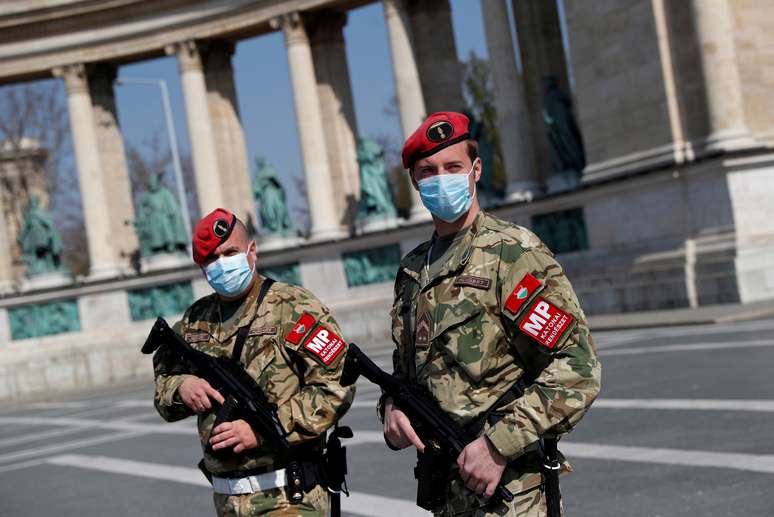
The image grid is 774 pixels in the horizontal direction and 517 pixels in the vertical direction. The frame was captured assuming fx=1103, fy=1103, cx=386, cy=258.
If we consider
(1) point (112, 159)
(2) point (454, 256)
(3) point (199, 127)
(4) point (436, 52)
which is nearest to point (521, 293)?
(2) point (454, 256)

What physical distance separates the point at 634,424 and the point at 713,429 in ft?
3.67

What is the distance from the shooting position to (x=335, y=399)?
4980 mm

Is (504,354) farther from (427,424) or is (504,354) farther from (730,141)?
(730,141)

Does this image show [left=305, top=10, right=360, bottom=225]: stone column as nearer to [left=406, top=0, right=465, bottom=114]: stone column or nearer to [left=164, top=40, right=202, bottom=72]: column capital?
[left=406, top=0, right=465, bottom=114]: stone column

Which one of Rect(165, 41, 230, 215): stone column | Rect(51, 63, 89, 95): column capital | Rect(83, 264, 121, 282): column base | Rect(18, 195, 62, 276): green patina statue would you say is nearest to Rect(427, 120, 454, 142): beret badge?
Rect(165, 41, 230, 215): stone column

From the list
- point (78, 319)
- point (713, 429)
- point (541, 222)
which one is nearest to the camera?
point (713, 429)

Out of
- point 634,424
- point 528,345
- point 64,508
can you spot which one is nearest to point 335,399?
point 528,345

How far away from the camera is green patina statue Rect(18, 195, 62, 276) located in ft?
120

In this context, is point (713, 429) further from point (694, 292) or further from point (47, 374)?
point (47, 374)

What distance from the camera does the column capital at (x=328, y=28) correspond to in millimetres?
34906

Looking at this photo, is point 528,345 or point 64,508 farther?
point 64,508

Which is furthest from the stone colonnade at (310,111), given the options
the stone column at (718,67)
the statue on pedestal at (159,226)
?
the stone column at (718,67)

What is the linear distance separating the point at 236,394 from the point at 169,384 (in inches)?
20.2

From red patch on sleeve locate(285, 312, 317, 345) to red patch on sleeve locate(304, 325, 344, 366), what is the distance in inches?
1.4
